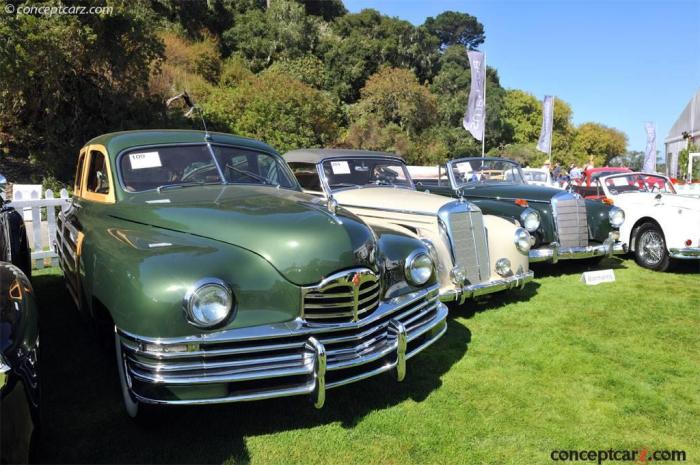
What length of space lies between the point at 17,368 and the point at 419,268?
7.81 feet

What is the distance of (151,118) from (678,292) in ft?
51.3

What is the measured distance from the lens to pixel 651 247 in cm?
778

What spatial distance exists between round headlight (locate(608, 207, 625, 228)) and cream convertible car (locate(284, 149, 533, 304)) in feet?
8.73

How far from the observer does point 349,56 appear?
35812 mm

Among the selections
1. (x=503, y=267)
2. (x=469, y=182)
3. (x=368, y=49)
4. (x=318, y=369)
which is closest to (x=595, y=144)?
(x=368, y=49)

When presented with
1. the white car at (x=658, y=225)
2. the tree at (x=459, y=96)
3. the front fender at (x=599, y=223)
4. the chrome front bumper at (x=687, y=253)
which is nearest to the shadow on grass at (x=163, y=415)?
the front fender at (x=599, y=223)

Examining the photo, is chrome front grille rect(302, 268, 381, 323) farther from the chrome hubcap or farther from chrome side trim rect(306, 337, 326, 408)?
the chrome hubcap

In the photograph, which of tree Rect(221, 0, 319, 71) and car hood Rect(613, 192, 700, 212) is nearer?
car hood Rect(613, 192, 700, 212)

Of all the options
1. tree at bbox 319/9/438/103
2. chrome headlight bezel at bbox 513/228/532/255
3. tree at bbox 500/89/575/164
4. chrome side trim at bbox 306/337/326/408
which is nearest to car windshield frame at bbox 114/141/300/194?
chrome side trim at bbox 306/337/326/408

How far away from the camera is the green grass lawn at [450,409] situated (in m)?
2.74

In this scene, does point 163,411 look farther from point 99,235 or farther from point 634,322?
point 634,322

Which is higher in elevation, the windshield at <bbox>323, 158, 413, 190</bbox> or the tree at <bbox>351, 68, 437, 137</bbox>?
the tree at <bbox>351, 68, 437, 137</bbox>

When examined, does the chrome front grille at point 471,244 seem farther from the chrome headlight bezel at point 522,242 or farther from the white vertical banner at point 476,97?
the white vertical banner at point 476,97

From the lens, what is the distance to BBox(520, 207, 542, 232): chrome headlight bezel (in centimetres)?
664
